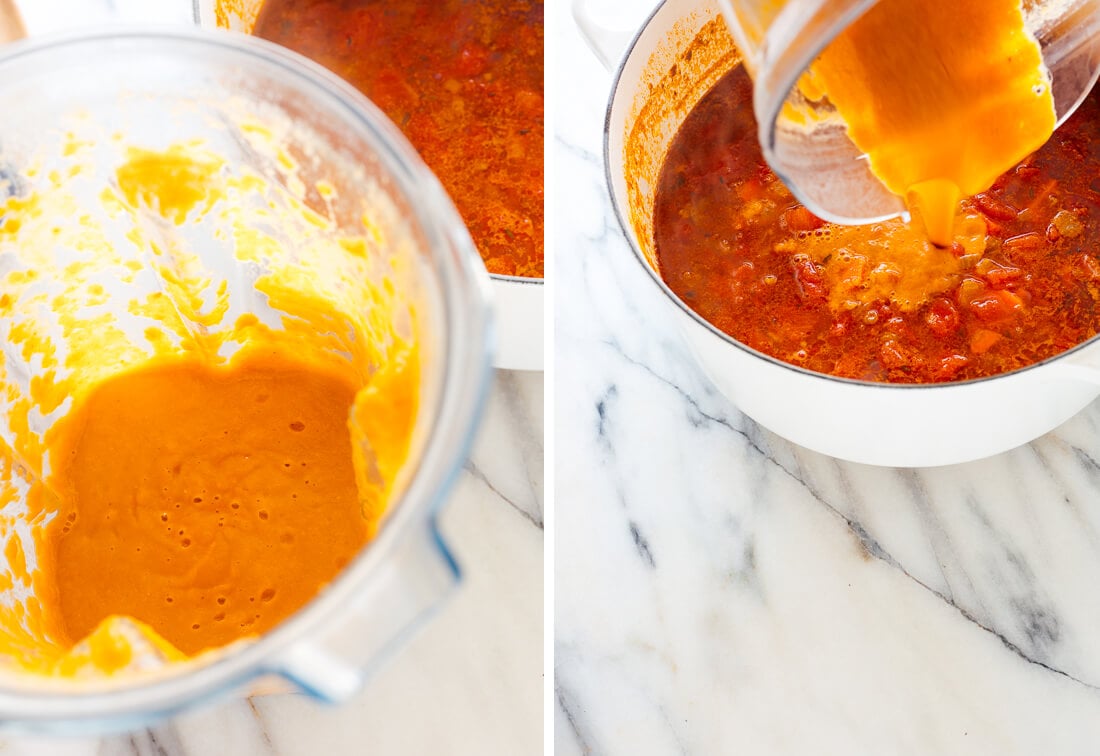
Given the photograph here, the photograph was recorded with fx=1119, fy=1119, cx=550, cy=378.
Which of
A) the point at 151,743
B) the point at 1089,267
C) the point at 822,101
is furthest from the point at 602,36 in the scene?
the point at 151,743

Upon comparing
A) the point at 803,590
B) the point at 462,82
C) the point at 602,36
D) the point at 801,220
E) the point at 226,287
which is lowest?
the point at 803,590

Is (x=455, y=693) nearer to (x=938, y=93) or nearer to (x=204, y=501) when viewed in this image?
(x=204, y=501)

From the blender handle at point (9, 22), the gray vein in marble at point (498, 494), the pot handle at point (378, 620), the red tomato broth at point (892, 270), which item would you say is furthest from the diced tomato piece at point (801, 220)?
the blender handle at point (9, 22)

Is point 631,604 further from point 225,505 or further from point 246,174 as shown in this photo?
point 246,174

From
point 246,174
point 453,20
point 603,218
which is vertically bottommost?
point 246,174

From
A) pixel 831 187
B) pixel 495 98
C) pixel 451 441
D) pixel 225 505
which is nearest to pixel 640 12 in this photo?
pixel 495 98
